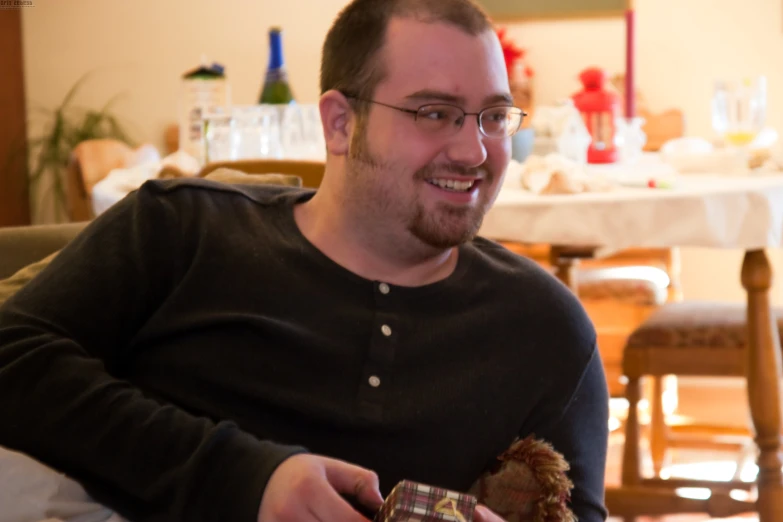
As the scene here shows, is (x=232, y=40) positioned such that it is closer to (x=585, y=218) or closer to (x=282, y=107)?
(x=282, y=107)

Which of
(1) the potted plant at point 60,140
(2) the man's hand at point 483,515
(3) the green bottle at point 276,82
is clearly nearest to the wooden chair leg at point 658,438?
(3) the green bottle at point 276,82

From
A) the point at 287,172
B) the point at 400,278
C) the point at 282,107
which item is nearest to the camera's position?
the point at 400,278

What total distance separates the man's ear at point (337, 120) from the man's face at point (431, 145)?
4 cm

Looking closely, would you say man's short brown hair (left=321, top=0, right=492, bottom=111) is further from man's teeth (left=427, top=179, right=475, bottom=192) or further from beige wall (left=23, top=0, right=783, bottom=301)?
beige wall (left=23, top=0, right=783, bottom=301)

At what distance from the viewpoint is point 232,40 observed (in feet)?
14.8

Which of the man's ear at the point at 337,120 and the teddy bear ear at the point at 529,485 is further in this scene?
the man's ear at the point at 337,120

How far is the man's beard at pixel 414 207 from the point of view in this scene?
1127 millimetres

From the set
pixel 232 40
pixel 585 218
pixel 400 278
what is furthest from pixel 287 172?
pixel 232 40

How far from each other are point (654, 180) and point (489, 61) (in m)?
0.95

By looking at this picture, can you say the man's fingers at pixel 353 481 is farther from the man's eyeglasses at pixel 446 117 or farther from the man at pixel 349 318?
the man's eyeglasses at pixel 446 117

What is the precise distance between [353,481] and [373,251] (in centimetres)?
32

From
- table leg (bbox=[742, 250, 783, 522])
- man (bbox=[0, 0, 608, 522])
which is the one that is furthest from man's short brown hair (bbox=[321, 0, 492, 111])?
table leg (bbox=[742, 250, 783, 522])

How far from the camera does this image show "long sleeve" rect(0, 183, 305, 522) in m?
0.95

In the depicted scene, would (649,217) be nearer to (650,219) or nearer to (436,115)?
(650,219)
